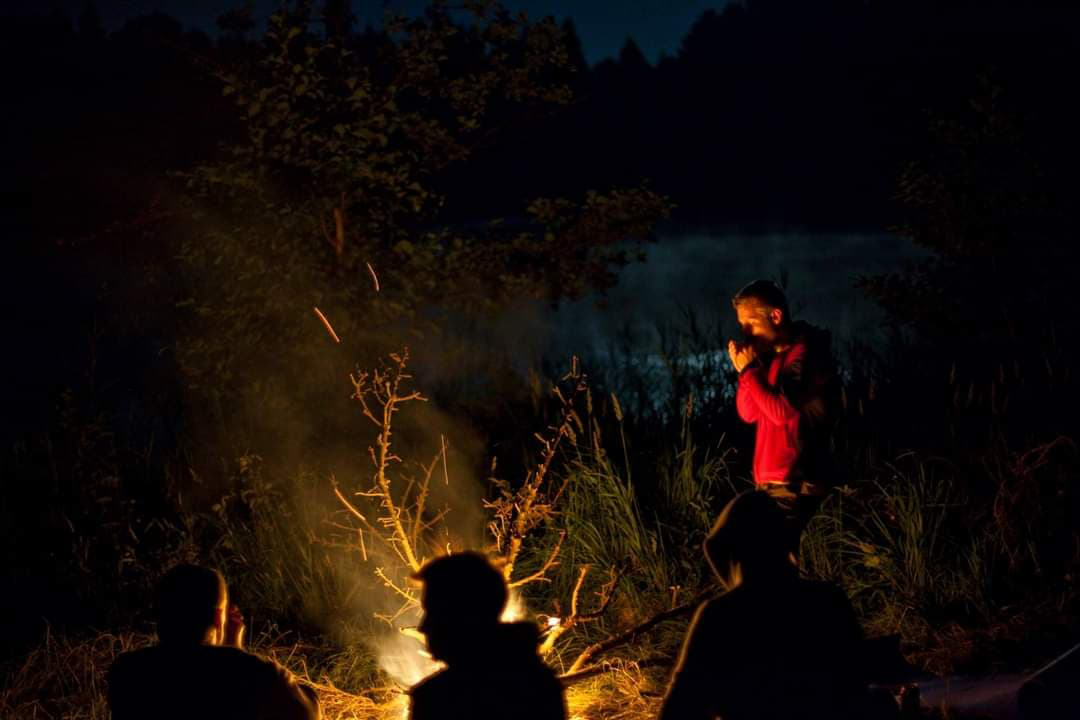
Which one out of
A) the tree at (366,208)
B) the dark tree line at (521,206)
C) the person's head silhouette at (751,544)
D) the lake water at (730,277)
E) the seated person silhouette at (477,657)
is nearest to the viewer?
the seated person silhouette at (477,657)

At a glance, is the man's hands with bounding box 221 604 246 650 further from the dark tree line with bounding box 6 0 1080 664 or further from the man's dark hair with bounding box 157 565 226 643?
the dark tree line with bounding box 6 0 1080 664

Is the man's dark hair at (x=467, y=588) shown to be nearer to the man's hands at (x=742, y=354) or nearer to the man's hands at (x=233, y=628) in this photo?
the man's hands at (x=233, y=628)

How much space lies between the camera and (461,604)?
257 cm

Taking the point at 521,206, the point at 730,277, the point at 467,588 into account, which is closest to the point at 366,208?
the point at 521,206

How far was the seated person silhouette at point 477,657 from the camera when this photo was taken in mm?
2551

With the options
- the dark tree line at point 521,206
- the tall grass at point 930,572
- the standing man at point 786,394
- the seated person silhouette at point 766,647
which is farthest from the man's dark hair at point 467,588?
the dark tree line at point 521,206

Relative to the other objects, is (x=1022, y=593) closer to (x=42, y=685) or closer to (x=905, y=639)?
(x=905, y=639)

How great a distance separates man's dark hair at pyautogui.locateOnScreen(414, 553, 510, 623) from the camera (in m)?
2.57

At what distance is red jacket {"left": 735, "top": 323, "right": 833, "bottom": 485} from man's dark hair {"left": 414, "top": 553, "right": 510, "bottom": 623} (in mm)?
2106

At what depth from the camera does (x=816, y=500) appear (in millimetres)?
4586

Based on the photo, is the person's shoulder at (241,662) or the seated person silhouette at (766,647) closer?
the seated person silhouette at (766,647)

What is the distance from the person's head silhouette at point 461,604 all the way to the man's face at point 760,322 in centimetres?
218

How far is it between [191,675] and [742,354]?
2.55 metres

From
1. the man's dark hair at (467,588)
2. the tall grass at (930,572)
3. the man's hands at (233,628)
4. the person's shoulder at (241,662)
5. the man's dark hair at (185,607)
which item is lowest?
the tall grass at (930,572)
